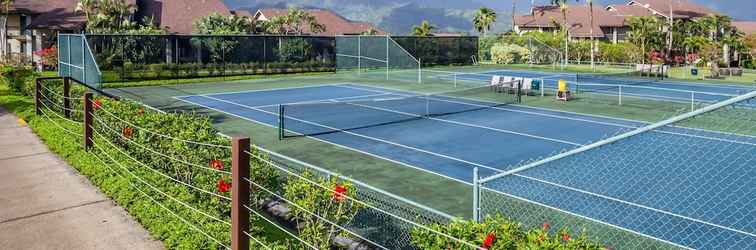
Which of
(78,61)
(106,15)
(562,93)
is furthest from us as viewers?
(106,15)

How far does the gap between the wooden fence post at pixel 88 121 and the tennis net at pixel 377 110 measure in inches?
275

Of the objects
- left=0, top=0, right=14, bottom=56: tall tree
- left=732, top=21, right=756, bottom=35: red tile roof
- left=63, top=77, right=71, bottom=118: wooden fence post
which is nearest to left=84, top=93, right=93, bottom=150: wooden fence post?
left=63, top=77, right=71, bottom=118: wooden fence post

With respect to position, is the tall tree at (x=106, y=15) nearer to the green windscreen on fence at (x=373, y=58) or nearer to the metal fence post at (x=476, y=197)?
the green windscreen on fence at (x=373, y=58)

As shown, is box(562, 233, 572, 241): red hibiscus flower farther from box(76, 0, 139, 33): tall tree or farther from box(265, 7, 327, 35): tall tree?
box(265, 7, 327, 35): tall tree

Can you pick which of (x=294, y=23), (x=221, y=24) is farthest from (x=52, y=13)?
(x=294, y=23)

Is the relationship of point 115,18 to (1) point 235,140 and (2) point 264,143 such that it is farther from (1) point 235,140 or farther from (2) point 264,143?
(1) point 235,140

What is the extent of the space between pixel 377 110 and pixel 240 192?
20644 millimetres

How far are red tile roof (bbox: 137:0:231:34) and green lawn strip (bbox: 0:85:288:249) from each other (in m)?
50.2

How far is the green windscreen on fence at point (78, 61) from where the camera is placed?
113 feet

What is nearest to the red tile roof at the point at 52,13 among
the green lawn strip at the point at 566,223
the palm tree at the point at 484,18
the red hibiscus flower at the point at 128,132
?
the palm tree at the point at 484,18

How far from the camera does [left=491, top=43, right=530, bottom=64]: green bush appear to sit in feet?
210

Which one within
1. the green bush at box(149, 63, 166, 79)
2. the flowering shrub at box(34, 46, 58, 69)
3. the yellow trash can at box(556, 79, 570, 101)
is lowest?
the yellow trash can at box(556, 79, 570, 101)

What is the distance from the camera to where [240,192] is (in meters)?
7.10

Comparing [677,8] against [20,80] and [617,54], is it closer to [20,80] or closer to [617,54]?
[617,54]
